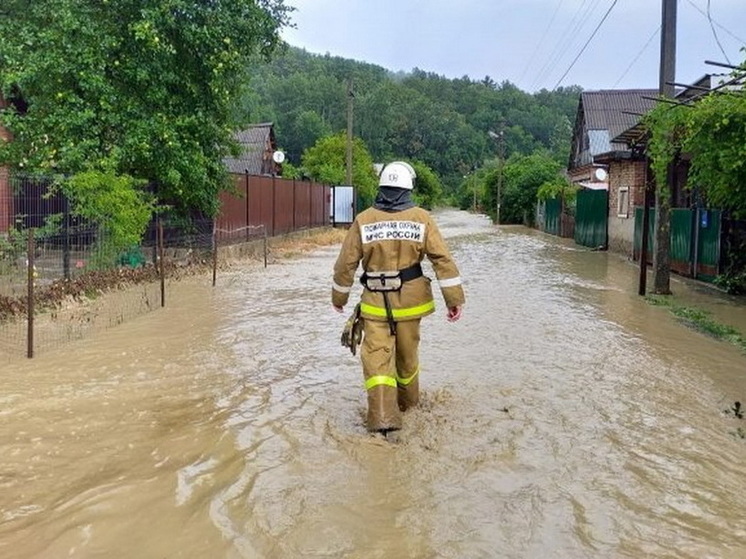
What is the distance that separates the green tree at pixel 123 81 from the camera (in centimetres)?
1460

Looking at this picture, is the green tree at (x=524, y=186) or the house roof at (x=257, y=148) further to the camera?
the green tree at (x=524, y=186)

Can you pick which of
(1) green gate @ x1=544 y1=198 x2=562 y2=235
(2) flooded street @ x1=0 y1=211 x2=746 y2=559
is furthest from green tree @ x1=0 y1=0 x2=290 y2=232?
(1) green gate @ x1=544 y1=198 x2=562 y2=235

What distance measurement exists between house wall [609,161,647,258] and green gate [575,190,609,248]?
Answer: 63 cm

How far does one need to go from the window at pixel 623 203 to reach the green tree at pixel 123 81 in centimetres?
1306

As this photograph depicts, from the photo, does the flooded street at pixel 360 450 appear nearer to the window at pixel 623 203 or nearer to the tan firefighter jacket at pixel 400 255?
the tan firefighter jacket at pixel 400 255

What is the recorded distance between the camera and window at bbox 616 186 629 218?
23.8 metres

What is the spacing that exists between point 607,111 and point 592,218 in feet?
57.0

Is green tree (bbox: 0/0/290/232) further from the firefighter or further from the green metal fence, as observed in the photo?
the green metal fence

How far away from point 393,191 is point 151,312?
6.51 metres

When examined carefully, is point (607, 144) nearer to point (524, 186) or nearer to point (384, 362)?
point (524, 186)

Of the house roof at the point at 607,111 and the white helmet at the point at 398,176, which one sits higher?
the house roof at the point at 607,111

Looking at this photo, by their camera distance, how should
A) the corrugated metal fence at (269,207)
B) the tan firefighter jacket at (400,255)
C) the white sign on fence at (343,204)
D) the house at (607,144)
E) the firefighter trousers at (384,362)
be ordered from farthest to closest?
1. the white sign on fence at (343,204)
2. the house at (607,144)
3. the corrugated metal fence at (269,207)
4. the tan firefighter jacket at (400,255)
5. the firefighter trousers at (384,362)

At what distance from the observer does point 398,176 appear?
5.56 m

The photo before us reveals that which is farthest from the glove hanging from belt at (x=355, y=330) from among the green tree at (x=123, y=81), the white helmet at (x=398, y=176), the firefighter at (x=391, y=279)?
the green tree at (x=123, y=81)
